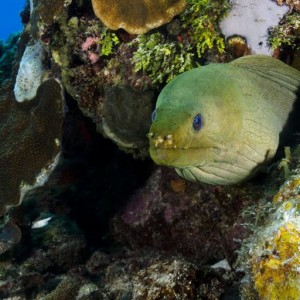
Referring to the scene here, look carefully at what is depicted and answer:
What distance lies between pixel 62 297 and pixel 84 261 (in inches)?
72.3

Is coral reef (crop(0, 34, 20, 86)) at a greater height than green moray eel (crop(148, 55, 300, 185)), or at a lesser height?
greater

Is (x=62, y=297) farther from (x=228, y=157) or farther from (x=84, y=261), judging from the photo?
(x=228, y=157)

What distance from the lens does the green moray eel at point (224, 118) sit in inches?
99.2

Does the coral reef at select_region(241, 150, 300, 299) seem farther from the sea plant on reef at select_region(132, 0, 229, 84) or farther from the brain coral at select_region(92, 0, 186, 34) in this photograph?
the brain coral at select_region(92, 0, 186, 34)

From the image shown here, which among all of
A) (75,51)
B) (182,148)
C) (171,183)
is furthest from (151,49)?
(182,148)

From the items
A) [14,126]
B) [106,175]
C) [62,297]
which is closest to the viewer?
[62,297]

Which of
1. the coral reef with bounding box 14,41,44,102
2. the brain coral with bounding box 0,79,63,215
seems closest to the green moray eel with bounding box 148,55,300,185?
the brain coral with bounding box 0,79,63,215

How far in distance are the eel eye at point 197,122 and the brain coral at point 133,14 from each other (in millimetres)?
1982

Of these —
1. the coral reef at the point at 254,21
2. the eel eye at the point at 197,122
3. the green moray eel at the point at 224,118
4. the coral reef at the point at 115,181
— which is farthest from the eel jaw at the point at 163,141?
the coral reef at the point at 254,21

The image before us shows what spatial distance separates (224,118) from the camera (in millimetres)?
2758

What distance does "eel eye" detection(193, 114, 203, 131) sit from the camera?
256 centimetres

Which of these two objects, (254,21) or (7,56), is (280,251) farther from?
(7,56)

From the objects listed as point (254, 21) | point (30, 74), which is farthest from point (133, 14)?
point (30, 74)

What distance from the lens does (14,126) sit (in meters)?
5.21
